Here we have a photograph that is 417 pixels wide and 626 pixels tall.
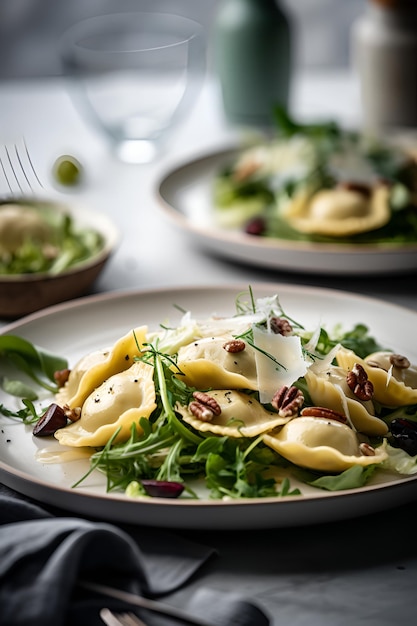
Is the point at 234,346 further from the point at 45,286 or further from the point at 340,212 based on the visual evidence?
the point at 340,212

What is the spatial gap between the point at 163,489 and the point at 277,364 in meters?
0.32

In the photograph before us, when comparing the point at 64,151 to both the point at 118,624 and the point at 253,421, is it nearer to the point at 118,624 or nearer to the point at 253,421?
the point at 253,421

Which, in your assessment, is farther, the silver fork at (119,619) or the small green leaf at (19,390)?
the small green leaf at (19,390)

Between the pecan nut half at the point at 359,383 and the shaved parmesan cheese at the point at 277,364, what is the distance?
0.37ft

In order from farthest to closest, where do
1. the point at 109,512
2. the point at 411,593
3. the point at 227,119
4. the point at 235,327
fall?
the point at 227,119 < the point at 235,327 < the point at 109,512 < the point at 411,593

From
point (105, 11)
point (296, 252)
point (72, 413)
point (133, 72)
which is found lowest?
point (105, 11)

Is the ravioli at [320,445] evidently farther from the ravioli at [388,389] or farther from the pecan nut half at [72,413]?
the pecan nut half at [72,413]

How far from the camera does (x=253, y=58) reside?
371 cm

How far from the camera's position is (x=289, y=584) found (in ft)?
4.56

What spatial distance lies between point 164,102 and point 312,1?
4307 mm

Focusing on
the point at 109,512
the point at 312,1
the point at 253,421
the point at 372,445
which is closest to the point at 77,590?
the point at 109,512

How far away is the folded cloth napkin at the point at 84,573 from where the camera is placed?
49.2 inches

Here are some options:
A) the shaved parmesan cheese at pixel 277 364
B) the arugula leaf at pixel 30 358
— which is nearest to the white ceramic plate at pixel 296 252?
the arugula leaf at pixel 30 358

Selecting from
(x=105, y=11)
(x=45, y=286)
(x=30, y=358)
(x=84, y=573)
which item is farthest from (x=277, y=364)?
(x=105, y=11)
